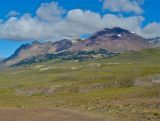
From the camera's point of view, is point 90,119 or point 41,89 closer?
point 90,119

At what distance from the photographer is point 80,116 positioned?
70.8 meters

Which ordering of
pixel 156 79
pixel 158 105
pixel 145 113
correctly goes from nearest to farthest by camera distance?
pixel 145 113
pixel 158 105
pixel 156 79

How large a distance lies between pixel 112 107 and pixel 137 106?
5458 mm

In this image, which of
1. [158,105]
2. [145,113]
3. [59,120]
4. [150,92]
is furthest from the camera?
[150,92]

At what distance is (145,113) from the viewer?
228 feet

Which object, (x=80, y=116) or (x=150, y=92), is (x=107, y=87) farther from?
(x=80, y=116)

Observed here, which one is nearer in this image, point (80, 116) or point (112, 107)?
point (80, 116)

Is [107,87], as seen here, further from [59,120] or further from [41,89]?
[59,120]

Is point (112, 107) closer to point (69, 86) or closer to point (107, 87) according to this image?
point (107, 87)

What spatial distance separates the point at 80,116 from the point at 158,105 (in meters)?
17.7

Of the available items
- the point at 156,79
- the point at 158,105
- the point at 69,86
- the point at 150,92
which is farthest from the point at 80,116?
the point at 69,86

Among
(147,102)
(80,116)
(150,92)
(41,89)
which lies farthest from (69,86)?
(80,116)

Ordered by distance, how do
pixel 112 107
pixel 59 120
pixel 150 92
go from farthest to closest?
pixel 150 92, pixel 112 107, pixel 59 120

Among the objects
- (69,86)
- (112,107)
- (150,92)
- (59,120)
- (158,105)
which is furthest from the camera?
(69,86)
